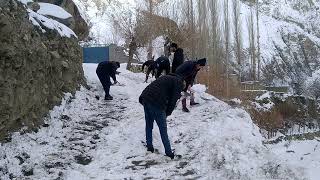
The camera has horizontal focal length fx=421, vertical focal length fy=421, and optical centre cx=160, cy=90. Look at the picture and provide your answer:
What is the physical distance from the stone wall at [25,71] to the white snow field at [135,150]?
318 millimetres

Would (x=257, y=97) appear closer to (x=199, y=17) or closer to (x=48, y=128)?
(x=199, y=17)

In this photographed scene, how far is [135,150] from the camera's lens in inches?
295

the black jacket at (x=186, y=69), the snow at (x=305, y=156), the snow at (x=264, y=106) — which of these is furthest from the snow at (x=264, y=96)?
the snow at (x=305, y=156)

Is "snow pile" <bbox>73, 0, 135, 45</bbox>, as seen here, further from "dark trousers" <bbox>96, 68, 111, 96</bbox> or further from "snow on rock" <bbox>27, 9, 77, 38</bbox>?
"snow on rock" <bbox>27, 9, 77, 38</bbox>

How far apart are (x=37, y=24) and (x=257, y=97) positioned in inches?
1089

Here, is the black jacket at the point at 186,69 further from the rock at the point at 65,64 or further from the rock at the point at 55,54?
the rock at the point at 65,64

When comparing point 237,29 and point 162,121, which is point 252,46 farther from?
point 162,121

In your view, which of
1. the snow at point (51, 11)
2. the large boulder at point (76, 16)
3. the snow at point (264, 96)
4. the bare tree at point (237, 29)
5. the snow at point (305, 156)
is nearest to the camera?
the snow at point (305, 156)

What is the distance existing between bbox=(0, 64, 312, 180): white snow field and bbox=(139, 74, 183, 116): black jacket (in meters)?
0.90

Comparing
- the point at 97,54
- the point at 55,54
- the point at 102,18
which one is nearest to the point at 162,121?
the point at 55,54

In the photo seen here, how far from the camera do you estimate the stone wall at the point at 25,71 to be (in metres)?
6.77

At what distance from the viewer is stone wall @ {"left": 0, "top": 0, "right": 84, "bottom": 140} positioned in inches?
266

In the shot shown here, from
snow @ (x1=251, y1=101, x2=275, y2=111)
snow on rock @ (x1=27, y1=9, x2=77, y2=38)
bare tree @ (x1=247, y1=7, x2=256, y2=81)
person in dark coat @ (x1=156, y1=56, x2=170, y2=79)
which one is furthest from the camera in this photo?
bare tree @ (x1=247, y1=7, x2=256, y2=81)

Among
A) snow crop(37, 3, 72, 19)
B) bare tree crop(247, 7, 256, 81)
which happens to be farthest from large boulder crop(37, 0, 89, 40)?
bare tree crop(247, 7, 256, 81)
